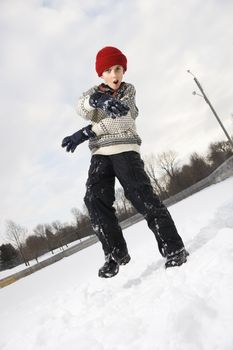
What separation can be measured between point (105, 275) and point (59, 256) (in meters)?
16.9

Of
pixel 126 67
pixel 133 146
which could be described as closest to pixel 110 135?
pixel 133 146

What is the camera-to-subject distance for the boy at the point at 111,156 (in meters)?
2.36

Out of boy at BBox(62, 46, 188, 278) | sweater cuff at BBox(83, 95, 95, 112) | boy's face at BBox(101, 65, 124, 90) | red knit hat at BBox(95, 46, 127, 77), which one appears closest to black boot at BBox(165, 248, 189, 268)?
boy at BBox(62, 46, 188, 278)

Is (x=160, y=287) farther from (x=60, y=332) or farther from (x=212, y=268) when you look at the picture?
(x=60, y=332)

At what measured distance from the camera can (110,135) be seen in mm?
2465

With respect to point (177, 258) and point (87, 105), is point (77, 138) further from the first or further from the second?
point (177, 258)

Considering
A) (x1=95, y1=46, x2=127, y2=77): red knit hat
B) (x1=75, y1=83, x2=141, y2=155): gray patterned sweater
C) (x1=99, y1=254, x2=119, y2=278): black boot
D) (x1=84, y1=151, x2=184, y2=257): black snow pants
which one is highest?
(x1=95, y1=46, x2=127, y2=77): red knit hat

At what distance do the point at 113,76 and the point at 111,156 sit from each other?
626 millimetres

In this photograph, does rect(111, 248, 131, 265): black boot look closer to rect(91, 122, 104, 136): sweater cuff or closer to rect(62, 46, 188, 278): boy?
rect(62, 46, 188, 278): boy

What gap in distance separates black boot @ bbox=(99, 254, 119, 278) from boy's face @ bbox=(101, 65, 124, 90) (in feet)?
4.30

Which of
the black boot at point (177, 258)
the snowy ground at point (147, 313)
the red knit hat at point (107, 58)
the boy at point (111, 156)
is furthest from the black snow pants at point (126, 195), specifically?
the red knit hat at point (107, 58)

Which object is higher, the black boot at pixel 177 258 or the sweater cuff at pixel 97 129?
the sweater cuff at pixel 97 129

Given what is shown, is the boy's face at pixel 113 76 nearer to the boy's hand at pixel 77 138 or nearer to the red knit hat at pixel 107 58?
the red knit hat at pixel 107 58

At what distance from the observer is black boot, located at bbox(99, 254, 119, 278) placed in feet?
7.82
